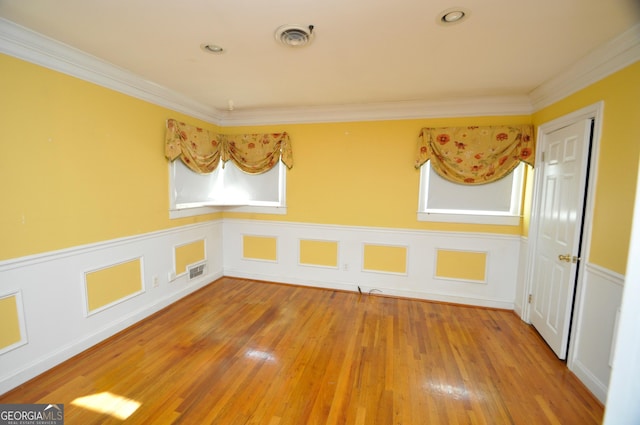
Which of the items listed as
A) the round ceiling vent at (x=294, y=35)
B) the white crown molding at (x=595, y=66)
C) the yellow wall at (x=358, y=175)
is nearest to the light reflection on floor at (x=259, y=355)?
the yellow wall at (x=358, y=175)

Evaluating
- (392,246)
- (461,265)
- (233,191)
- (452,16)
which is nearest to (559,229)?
(461,265)

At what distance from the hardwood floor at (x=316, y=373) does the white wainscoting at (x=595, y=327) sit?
0.40 feet

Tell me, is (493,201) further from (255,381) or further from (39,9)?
(39,9)

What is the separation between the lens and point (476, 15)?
1.69m

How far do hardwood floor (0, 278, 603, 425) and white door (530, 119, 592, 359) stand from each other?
0.29 metres

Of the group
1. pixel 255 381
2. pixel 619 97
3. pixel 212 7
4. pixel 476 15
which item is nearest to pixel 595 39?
pixel 619 97

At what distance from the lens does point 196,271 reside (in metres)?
3.79

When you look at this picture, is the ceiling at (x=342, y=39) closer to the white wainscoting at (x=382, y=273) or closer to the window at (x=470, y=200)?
the window at (x=470, y=200)

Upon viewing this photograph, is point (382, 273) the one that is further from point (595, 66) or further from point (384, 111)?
point (595, 66)

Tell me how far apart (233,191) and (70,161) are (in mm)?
2149

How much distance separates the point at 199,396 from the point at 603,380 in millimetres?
2849

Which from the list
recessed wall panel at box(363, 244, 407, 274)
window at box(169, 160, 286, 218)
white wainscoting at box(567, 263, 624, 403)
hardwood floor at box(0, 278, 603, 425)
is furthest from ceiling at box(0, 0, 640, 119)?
hardwood floor at box(0, 278, 603, 425)

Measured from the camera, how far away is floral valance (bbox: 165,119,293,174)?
3.44 meters

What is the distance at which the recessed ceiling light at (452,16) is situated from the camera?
165 cm
